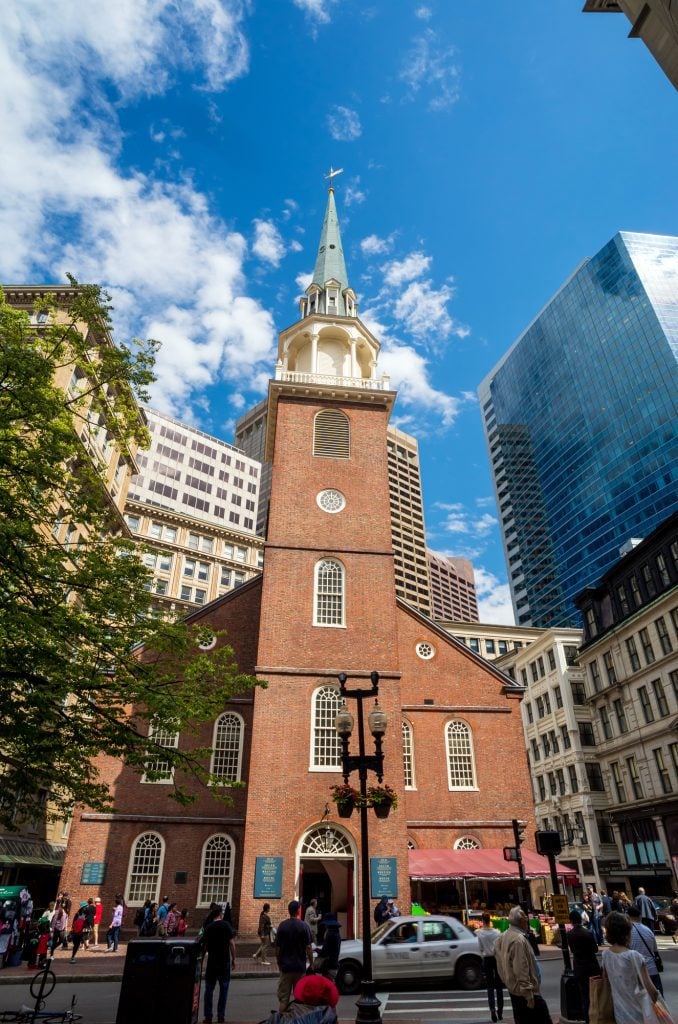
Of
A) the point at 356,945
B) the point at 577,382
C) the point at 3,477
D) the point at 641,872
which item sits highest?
the point at 577,382

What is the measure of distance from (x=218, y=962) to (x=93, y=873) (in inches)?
605

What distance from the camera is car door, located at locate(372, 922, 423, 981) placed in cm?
1391

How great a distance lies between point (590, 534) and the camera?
100812 mm

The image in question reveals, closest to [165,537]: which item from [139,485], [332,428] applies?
[139,485]

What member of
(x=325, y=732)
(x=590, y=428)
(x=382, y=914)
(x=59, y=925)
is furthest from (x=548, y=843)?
(x=590, y=428)

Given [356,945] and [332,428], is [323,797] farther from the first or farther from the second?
[332,428]

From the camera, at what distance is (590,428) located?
106062 millimetres

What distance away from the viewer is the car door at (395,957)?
13914mm

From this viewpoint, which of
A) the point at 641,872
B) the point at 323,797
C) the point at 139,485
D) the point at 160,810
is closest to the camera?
the point at 323,797

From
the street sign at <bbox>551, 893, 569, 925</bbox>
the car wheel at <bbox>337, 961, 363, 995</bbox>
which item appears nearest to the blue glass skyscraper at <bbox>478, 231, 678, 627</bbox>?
the car wheel at <bbox>337, 961, 363, 995</bbox>

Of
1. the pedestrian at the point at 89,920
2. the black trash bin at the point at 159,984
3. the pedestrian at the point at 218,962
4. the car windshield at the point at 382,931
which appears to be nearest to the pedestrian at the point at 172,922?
the pedestrian at the point at 89,920

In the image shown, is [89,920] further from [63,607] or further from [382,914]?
[63,607]

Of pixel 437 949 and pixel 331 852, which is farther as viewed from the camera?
pixel 331 852

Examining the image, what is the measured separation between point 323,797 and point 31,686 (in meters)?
13.4
